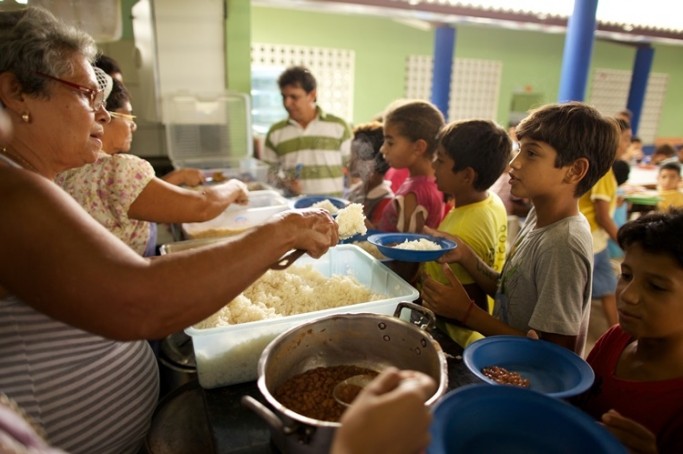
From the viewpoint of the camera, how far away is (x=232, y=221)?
2666mm

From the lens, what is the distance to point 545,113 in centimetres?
153

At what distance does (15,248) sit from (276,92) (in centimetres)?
734

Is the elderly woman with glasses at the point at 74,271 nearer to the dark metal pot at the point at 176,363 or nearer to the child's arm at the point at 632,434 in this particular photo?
the dark metal pot at the point at 176,363

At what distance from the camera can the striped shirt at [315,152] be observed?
138 inches

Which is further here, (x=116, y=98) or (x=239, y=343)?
(x=116, y=98)

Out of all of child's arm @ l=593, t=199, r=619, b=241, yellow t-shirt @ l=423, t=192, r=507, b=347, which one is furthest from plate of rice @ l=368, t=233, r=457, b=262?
child's arm @ l=593, t=199, r=619, b=241

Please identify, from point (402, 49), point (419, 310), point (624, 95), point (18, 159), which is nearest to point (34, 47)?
point (18, 159)

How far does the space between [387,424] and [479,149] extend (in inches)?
65.3

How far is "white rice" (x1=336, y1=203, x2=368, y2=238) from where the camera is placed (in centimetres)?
160

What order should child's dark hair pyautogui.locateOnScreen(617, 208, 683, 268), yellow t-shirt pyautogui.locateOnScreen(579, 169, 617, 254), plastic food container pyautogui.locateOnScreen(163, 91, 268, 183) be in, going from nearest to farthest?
child's dark hair pyautogui.locateOnScreen(617, 208, 683, 268)
yellow t-shirt pyautogui.locateOnScreen(579, 169, 617, 254)
plastic food container pyautogui.locateOnScreen(163, 91, 268, 183)

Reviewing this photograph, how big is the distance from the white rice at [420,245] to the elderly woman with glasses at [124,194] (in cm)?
95

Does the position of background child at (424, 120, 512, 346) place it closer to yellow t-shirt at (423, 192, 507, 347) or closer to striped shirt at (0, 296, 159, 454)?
yellow t-shirt at (423, 192, 507, 347)

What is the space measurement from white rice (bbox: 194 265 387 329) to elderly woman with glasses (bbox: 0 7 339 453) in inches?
12.3

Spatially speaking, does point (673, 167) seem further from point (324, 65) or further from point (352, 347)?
point (324, 65)
